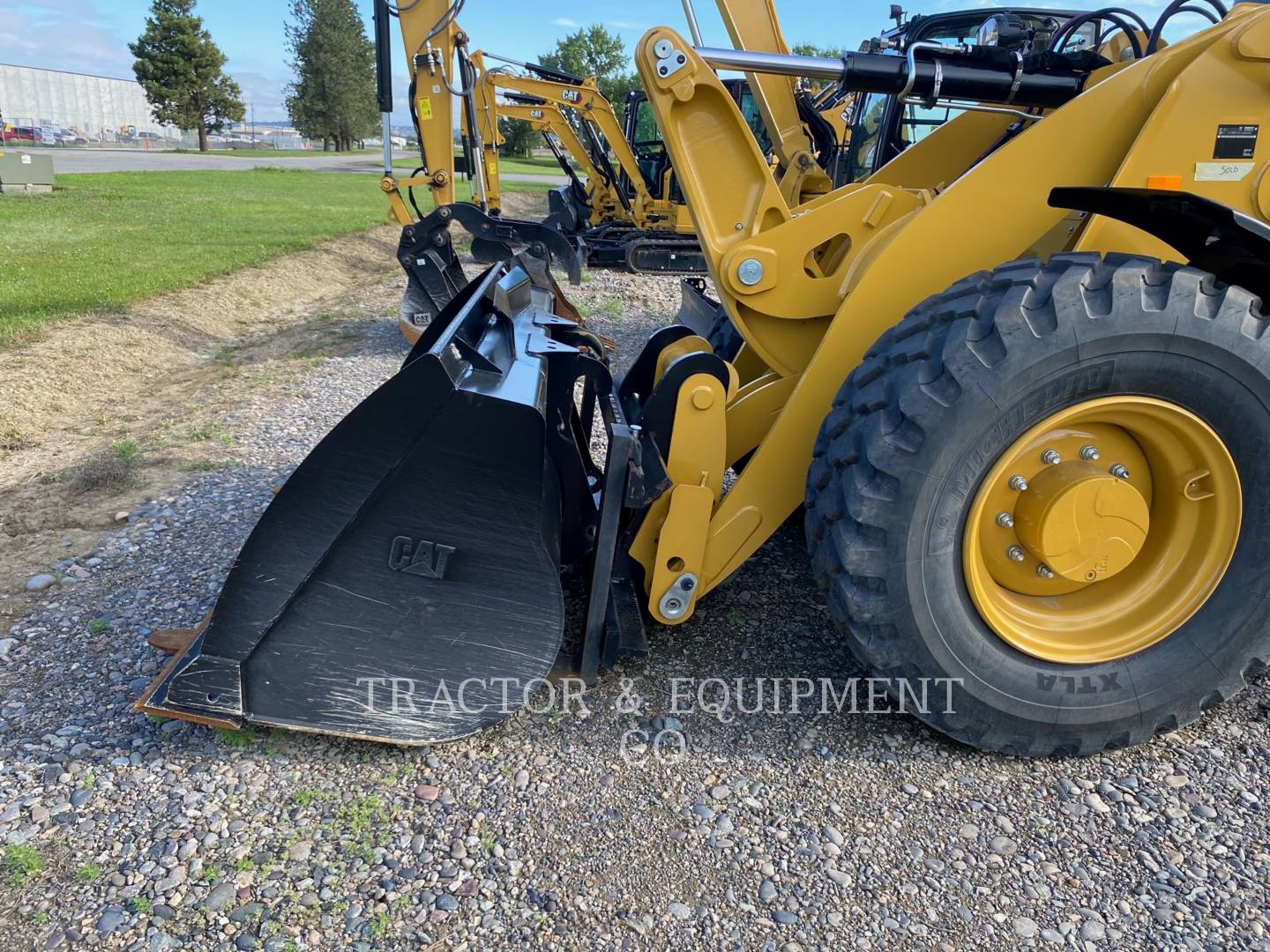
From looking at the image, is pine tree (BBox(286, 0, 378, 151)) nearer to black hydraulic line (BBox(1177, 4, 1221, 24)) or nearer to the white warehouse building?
the white warehouse building

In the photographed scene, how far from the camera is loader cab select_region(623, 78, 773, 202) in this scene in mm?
12844

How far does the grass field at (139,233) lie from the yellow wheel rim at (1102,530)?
7.70m

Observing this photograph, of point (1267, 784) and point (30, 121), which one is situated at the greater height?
point (30, 121)

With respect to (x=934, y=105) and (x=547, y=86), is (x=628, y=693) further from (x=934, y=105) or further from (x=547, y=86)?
(x=547, y=86)

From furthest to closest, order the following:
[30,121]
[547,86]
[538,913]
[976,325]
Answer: [30,121], [547,86], [976,325], [538,913]

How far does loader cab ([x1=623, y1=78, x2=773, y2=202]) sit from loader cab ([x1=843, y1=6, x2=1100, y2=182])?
6600mm

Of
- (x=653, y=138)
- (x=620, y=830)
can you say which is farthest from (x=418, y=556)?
(x=653, y=138)

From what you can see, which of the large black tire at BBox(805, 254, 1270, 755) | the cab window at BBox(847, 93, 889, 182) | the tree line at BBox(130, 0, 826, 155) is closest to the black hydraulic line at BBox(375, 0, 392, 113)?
the cab window at BBox(847, 93, 889, 182)

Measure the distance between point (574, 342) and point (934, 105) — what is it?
1557 mm

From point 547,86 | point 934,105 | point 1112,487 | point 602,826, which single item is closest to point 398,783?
point 602,826

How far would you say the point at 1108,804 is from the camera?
2.38 meters

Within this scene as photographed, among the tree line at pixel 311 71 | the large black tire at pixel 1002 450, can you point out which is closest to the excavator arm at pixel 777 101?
the large black tire at pixel 1002 450

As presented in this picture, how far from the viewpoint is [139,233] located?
45.1 ft

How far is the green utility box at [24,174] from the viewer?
63.6 ft
